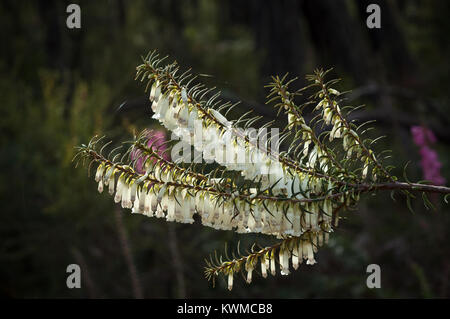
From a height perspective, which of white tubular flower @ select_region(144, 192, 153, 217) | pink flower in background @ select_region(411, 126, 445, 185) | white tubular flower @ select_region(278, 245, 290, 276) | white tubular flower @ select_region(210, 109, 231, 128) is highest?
pink flower in background @ select_region(411, 126, 445, 185)

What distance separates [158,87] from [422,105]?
157 inches

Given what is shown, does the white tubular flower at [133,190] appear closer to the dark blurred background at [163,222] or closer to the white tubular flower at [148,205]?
the white tubular flower at [148,205]

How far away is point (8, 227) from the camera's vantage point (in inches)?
138

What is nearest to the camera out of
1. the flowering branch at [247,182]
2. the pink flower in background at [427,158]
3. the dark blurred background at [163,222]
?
the flowering branch at [247,182]

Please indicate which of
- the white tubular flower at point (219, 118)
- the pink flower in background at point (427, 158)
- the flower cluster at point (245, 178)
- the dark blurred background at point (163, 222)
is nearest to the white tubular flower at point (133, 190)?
the flower cluster at point (245, 178)

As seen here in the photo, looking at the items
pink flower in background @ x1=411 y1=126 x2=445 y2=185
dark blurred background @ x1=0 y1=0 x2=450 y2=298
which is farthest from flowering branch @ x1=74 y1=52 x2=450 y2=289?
pink flower in background @ x1=411 y1=126 x2=445 y2=185

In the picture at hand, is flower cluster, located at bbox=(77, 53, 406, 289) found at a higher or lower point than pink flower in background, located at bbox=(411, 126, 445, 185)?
lower

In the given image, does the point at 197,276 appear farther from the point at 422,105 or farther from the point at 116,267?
the point at 422,105

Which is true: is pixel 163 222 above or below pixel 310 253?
above

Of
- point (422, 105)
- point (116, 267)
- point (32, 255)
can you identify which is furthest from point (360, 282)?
point (32, 255)

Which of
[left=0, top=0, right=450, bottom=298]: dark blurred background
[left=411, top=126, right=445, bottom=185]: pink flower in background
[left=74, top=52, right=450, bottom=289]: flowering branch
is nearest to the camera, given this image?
[left=74, top=52, right=450, bottom=289]: flowering branch

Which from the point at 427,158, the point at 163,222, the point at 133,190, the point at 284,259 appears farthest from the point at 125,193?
the point at 163,222

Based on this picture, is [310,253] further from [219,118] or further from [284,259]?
[219,118]

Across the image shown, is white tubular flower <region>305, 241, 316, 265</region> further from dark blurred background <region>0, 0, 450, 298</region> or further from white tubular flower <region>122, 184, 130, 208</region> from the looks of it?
dark blurred background <region>0, 0, 450, 298</region>
